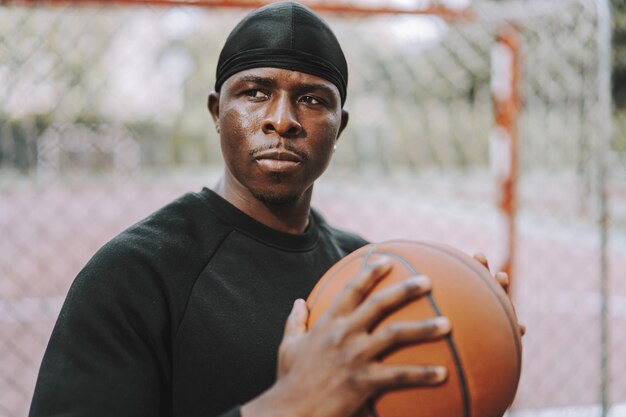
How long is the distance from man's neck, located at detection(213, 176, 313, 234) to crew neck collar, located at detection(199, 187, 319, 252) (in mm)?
38

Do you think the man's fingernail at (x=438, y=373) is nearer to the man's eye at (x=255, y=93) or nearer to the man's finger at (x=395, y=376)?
the man's finger at (x=395, y=376)

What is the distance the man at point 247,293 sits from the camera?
122 cm

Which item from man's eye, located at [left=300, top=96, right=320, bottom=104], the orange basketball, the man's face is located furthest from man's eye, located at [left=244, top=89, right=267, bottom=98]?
the orange basketball

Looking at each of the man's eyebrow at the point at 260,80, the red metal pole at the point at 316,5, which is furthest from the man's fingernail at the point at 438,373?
the red metal pole at the point at 316,5

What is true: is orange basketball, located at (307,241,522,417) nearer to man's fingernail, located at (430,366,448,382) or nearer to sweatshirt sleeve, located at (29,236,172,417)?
man's fingernail, located at (430,366,448,382)

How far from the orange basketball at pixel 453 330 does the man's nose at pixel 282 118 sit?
1.29ft

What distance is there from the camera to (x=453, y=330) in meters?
1.33

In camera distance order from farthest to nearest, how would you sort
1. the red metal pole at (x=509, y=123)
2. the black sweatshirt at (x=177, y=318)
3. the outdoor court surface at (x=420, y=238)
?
1. the outdoor court surface at (x=420, y=238)
2. the red metal pole at (x=509, y=123)
3. the black sweatshirt at (x=177, y=318)

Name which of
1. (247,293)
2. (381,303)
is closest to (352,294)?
(381,303)

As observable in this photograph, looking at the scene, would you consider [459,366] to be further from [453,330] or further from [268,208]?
[268,208]

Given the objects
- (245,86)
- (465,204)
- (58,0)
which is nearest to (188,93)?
(465,204)

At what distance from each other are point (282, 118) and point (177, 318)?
0.59 m

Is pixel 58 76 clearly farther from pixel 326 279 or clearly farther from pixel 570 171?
pixel 570 171

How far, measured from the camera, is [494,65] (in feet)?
11.5
